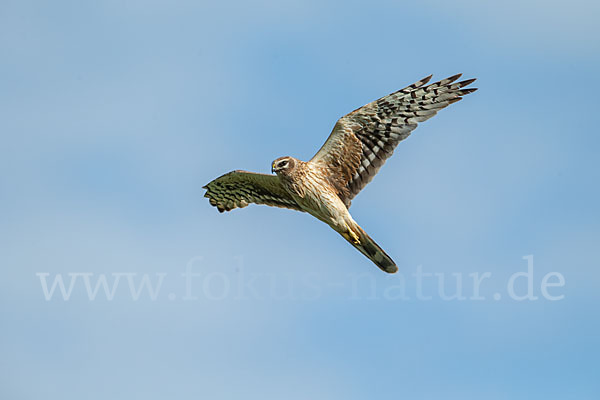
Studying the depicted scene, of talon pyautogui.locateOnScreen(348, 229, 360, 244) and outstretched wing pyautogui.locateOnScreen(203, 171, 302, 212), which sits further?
outstretched wing pyautogui.locateOnScreen(203, 171, 302, 212)

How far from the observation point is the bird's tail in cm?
1429

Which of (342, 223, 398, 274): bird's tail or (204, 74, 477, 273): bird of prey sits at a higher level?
(204, 74, 477, 273): bird of prey

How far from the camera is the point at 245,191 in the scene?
15.8m

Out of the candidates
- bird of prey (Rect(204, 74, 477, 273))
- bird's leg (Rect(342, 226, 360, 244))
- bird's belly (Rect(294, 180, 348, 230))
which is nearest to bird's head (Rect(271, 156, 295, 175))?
bird of prey (Rect(204, 74, 477, 273))

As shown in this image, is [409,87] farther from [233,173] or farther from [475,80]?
[233,173]

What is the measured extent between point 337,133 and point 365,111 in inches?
20.8

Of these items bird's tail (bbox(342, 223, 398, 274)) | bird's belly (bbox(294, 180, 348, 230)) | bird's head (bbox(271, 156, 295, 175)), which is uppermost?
Result: bird's head (bbox(271, 156, 295, 175))

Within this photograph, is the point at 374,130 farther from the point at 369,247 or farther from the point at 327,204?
the point at 369,247

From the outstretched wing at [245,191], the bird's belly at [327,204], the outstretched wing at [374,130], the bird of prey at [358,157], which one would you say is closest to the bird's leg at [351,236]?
the bird of prey at [358,157]

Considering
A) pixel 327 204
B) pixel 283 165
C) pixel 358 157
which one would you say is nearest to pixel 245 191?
pixel 283 165

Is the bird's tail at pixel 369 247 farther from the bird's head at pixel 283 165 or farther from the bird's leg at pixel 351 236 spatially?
the bird's head at pixel 283 165

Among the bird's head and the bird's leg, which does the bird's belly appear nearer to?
the bird's leg

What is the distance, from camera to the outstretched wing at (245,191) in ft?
49.6

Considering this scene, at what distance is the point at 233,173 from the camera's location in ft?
50.1
